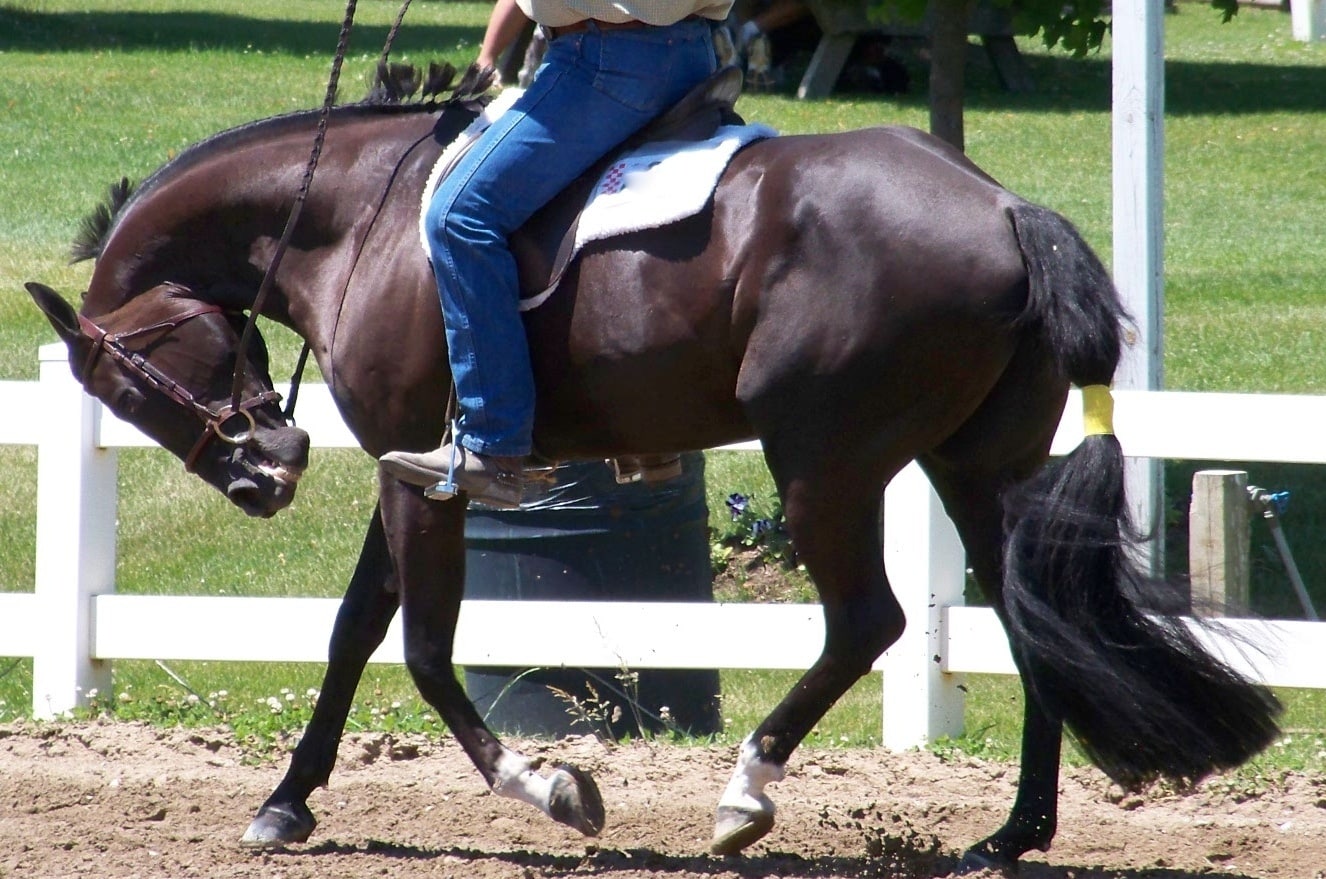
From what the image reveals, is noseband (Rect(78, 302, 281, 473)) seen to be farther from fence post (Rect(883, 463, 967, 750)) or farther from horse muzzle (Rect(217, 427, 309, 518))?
fence post (Rect(883, 463, 967, 750))

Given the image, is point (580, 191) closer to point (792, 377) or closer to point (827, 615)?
point (792, 377)

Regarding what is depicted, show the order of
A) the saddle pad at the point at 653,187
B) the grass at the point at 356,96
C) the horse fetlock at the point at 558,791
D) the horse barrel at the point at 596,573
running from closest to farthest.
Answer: the saddle pad at the point at 653,187, the horse fetlock at the point at 558,791, the horse barrel at the point at 596,573, the grass at the point at 356,96

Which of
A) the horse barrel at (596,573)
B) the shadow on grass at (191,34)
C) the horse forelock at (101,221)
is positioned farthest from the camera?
the shadow on grass at (191,34)

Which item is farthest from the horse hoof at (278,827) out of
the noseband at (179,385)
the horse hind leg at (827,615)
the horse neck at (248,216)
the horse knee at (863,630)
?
the horse knee at (863,630)

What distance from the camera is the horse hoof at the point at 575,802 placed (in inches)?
158

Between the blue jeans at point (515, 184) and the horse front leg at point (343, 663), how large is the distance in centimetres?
74

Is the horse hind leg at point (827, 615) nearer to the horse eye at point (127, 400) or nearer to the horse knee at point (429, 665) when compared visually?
the horse knee at point (429, 665)

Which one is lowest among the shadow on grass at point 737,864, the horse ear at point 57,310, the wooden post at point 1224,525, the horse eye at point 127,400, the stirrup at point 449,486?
the shadow on grass at point 737,864

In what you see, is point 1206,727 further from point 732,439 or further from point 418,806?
point 418,806

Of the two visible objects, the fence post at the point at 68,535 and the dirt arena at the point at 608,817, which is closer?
the dirt arena at the point at 608,817

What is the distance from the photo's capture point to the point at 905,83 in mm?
23516

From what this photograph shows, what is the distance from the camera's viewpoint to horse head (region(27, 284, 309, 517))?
436 centimetres

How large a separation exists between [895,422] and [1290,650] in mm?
2092

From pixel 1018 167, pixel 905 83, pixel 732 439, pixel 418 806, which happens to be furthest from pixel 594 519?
pixel 905 83
